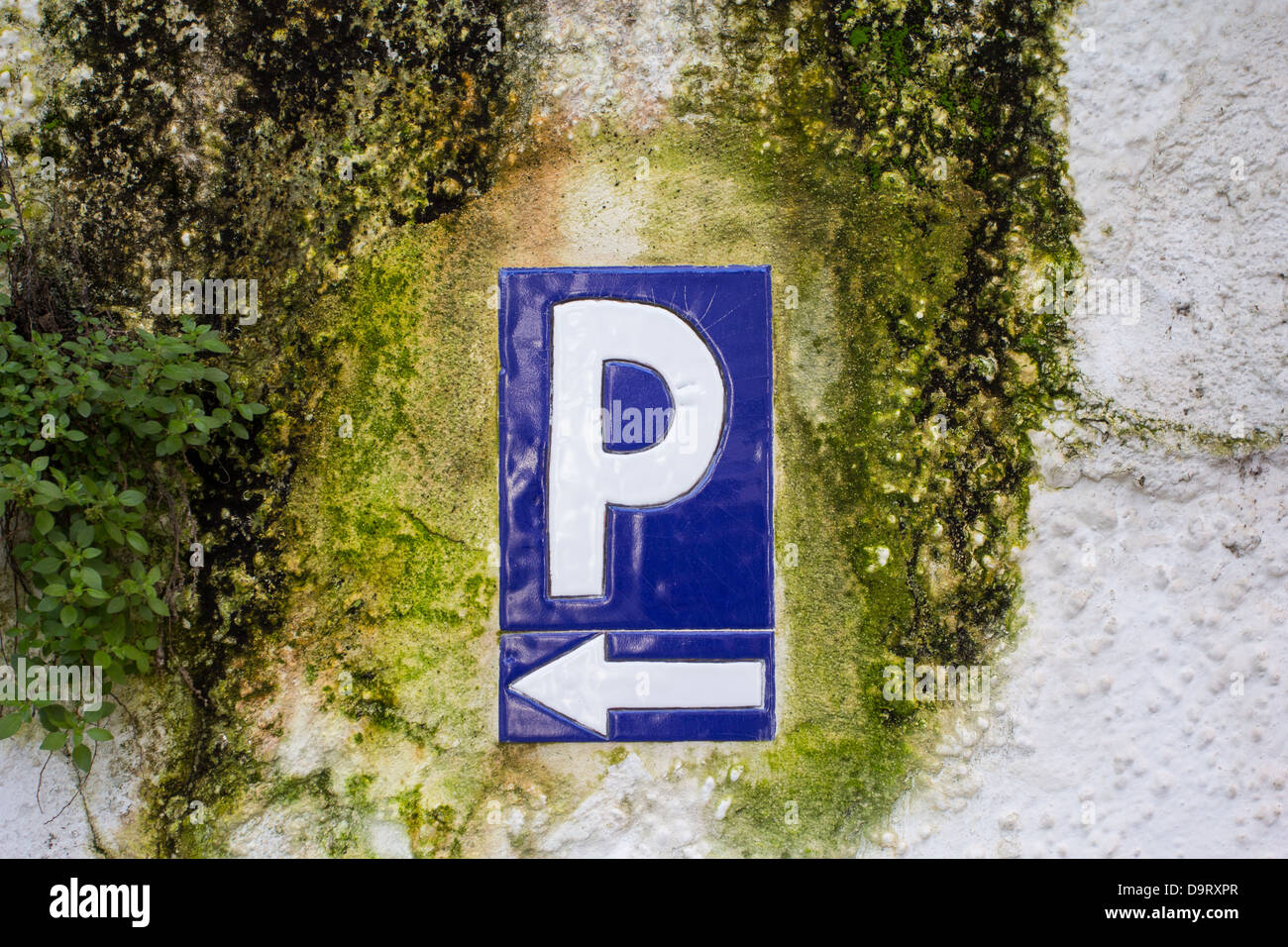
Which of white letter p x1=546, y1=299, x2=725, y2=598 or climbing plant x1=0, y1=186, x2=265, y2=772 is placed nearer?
climbing plant x1=0, y1=186, x2=265, y2=772

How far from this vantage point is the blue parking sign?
9.70ft

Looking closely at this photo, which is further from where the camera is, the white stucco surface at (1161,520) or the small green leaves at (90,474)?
the white stucco surface at (1161,520)

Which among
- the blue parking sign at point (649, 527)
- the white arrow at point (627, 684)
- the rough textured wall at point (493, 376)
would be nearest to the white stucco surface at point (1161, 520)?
the rough textured wall at point (493, 376)

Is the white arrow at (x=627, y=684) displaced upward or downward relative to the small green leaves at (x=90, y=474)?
downward

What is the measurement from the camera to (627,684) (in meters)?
2.96

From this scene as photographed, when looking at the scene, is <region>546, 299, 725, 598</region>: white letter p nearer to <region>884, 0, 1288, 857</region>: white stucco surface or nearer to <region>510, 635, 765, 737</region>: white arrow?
<region>510, 635, 765, 737</region>: white arrow

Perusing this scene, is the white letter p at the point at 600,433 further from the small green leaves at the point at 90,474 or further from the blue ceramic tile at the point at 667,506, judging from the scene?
the small green leaves at the point at 90,474

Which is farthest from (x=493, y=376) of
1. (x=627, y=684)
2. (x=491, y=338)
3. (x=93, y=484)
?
(x=93, y=484)

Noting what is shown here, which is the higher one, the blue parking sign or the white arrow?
the blue parking sign

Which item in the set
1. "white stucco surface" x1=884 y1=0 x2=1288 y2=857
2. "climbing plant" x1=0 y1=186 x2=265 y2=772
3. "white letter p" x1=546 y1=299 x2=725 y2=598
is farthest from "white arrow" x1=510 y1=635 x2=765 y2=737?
"climbing plant" x1=0 y1=186 x2=265 y2=772

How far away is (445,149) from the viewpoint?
2.99 meters

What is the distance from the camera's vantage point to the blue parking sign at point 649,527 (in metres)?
2.96

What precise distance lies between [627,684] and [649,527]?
0.60 meters

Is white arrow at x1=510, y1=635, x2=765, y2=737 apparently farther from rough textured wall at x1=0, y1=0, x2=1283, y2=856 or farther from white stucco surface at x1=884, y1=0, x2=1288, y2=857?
white stucco surface at x1=884, y1=0, x2=1288, y2=857
